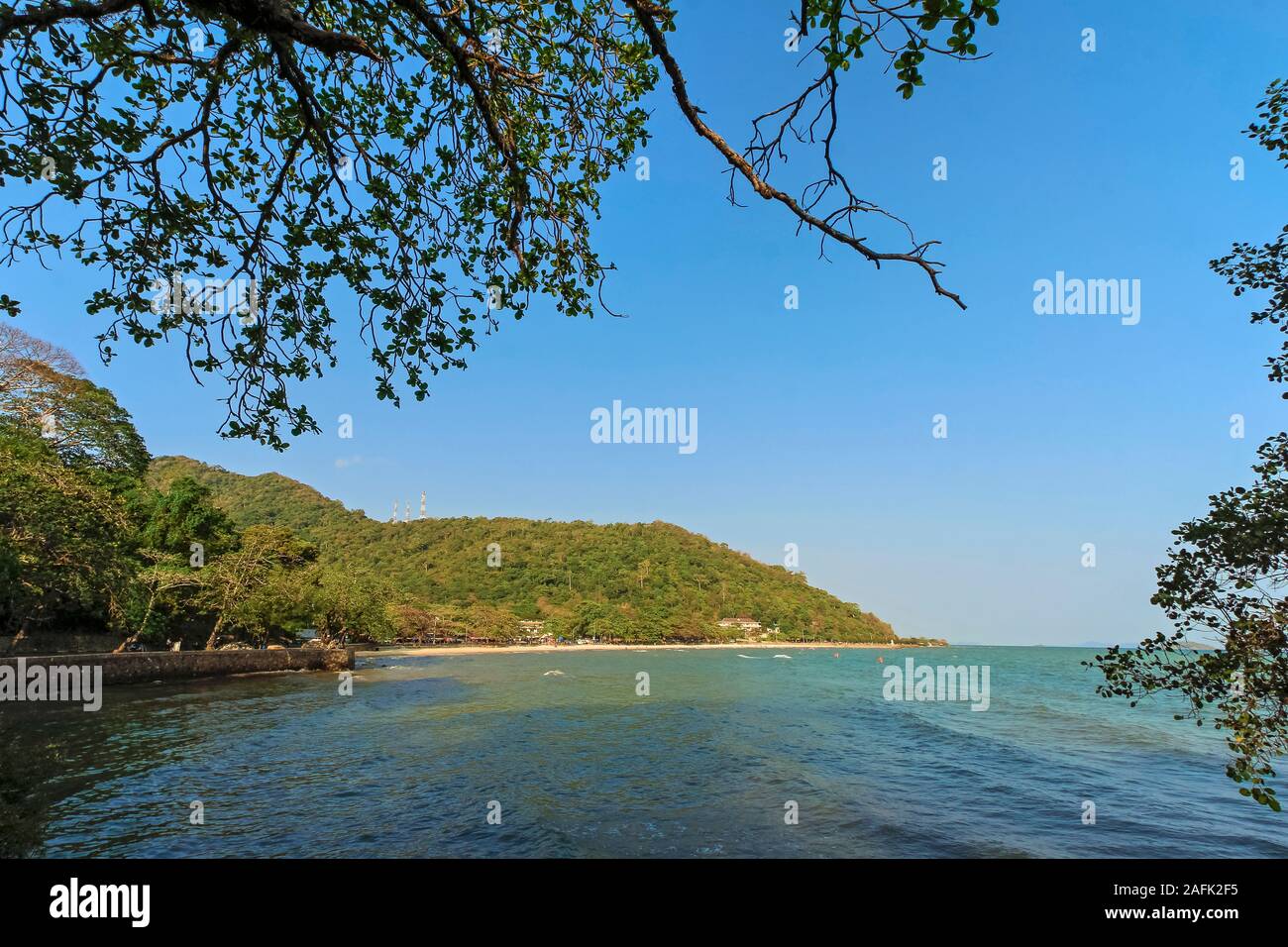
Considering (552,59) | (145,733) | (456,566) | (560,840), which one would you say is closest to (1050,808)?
(560,840)

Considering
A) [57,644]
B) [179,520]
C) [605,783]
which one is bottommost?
[57,644]

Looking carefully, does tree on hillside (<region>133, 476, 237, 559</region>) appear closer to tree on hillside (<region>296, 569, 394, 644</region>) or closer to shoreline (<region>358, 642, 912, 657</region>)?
tree on hillside (<region>296, 569, 394, 644</region>)

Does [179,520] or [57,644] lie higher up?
[179,520]

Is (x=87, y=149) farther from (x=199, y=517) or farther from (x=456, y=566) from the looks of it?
(x=456, y=566)

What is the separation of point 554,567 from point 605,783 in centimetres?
13642

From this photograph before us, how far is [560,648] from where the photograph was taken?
4289 inches

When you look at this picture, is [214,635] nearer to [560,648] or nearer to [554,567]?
[560,648]

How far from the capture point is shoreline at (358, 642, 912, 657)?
7869cm

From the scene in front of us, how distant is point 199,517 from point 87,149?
1938 inches

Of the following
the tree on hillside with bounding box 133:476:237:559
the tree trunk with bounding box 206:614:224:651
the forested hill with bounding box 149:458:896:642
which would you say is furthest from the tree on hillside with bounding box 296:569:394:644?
the forested hill with bounding box 149:458:896:642

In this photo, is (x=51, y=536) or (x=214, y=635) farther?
(x=214, y=635)

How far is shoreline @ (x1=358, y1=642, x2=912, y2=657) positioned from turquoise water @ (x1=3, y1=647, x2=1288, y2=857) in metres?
52.4

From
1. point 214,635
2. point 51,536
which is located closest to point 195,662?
point 214,635
